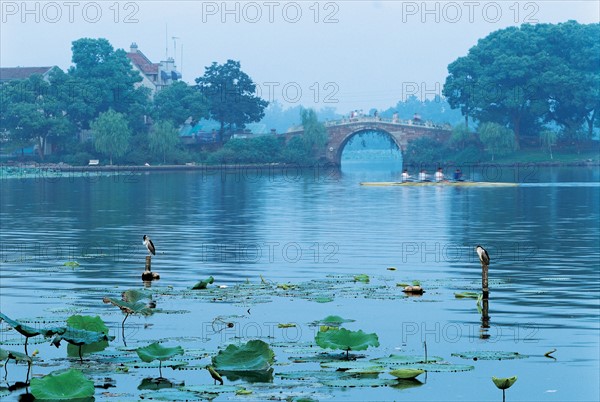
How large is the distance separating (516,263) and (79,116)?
92448 mm

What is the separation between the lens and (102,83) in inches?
4481

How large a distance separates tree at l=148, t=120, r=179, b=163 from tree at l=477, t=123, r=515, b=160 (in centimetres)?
2786

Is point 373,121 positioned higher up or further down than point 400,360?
higher up

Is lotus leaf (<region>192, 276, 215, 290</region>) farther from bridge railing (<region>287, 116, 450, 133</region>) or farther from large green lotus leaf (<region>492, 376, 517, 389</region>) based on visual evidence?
bridge railing (<region>287, 116, 450, 133</region>)

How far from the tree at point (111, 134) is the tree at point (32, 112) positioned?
120 inches

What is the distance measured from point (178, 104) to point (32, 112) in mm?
17213

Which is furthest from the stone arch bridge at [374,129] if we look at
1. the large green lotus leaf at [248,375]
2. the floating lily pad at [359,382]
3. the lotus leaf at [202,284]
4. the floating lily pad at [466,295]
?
the floating lily pad at [359,382]

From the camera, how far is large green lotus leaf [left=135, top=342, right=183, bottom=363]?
12766mm

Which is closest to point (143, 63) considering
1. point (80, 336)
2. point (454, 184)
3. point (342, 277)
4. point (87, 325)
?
point (454, 184)

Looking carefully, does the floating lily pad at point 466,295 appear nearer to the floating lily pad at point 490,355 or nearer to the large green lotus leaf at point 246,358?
the floating lily pad at point 490,355

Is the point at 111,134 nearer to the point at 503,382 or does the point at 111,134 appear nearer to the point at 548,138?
the point at 548,138

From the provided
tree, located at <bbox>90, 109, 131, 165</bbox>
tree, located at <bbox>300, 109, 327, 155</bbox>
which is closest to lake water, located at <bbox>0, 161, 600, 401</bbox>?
tree, located at <bbox>90, 109, 131, 165</bbox>

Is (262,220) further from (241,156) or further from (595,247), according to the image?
(241,156)

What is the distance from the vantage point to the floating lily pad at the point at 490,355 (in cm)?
1363
